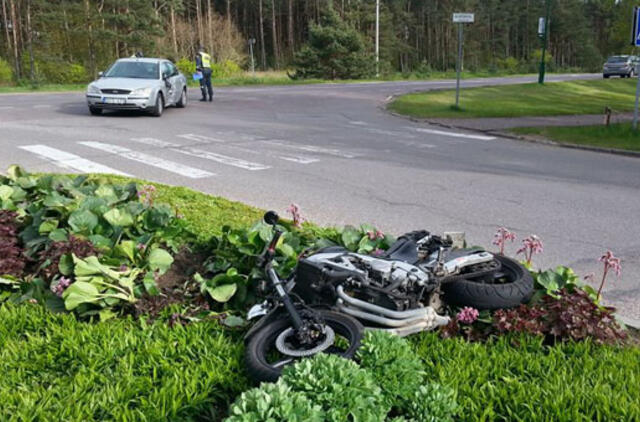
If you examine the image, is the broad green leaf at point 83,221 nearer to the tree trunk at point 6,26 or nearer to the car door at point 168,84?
the car door at point 168,84

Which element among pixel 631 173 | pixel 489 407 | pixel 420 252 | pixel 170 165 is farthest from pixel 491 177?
pixel 489 407

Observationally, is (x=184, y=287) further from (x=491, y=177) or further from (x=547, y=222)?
(x=491, y=177)

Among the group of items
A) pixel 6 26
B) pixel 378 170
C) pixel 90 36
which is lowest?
pixel 378 170

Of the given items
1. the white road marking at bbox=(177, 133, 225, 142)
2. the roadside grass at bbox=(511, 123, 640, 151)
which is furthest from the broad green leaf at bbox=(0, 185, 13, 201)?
the roadside grass at bbox=(511, 123, 640, 151)

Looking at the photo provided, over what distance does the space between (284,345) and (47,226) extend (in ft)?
8.00

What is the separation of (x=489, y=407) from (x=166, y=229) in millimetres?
2747

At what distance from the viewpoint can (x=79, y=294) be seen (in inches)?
143

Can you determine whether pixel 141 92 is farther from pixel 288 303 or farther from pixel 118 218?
pixel 288 303

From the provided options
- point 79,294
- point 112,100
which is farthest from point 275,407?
point 112,100

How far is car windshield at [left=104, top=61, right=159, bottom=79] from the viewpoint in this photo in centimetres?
1819

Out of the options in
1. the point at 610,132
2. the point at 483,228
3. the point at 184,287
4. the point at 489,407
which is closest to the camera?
the point at 489,407

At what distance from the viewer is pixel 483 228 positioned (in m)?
6.71

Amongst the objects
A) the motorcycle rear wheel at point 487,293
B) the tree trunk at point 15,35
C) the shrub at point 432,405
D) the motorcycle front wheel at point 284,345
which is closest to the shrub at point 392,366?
A: the shrub at point 432,405

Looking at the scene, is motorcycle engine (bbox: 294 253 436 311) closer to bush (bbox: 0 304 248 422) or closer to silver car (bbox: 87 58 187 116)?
bush (bbox: 0 304 248 422)
